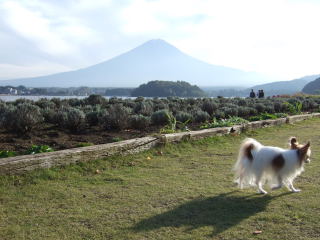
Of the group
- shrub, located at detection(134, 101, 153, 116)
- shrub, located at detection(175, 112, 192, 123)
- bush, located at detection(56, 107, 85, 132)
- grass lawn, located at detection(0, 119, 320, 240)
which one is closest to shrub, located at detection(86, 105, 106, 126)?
bush, located at detection(56, 107, 85, 132)

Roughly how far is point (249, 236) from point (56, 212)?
217 cm

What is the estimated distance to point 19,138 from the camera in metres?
7.12

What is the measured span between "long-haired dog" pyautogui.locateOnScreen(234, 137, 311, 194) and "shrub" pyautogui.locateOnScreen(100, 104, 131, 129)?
176 inches

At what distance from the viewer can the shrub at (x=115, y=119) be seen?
28.5 feet

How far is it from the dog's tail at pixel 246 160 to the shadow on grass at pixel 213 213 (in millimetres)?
273

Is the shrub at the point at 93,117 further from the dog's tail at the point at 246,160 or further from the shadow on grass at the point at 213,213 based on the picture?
the shadow on grass at the point at 213,213

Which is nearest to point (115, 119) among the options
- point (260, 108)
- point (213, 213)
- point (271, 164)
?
point (271, 164)

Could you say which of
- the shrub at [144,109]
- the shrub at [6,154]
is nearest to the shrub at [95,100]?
the shrub at [144,109]

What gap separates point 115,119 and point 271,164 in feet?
16.3

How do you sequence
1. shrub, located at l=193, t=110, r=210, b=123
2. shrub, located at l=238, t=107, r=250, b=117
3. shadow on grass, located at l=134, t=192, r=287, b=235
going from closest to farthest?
shadow on grass, located at l=134, t=192, r=287, b=235
shrub, located at l=193, t=110, r=210, b=123
shrub, located at l=238, t=107, r=250, b=117

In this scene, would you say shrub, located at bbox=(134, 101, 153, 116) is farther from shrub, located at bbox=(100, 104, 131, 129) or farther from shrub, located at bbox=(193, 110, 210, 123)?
shrub, located at bbox=(100, 104, 131, 129)

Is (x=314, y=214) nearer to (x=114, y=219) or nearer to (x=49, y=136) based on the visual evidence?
(x=114, y=219)

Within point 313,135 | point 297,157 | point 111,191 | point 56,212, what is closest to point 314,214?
point 297,157

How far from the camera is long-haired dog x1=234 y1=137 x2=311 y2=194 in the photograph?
4.48 meters
